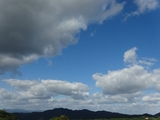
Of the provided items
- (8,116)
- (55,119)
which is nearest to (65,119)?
(55,119)

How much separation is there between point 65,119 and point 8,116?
5345 centimetres

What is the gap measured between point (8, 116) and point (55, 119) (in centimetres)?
4818

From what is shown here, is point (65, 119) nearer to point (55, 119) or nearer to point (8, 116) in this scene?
point (55, 119)

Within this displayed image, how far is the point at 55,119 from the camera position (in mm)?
160375

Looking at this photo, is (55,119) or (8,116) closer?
(55,119)

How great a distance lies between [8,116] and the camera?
186 metres

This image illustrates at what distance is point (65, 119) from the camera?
6368 inches

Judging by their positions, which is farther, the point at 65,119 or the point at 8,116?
the point at 8,116

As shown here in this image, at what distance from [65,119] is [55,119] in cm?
702
